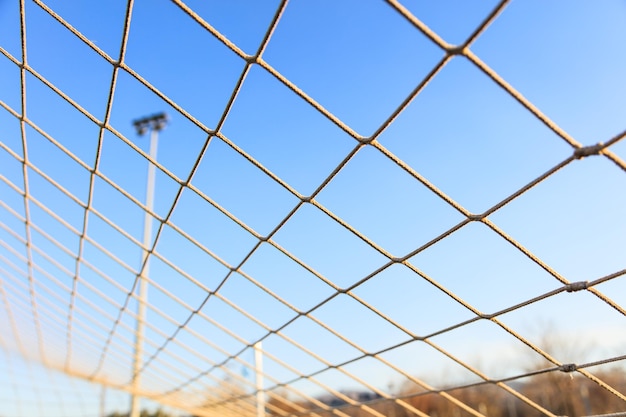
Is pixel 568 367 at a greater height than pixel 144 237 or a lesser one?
lesser

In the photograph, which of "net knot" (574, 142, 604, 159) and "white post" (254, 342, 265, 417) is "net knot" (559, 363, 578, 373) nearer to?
"net knot" (574, 142, 604, 159)

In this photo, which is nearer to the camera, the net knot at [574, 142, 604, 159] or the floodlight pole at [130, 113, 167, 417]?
the net knot at [574, 142, 604, 159]

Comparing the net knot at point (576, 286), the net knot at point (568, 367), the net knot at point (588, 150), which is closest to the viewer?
the net knot at point (588, 150)

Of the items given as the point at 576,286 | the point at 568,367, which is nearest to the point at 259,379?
the point at 568,367

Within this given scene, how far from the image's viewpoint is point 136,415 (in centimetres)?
823

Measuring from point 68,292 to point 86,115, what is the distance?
9.74 feet

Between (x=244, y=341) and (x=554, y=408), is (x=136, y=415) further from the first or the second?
(x=554, y=408)

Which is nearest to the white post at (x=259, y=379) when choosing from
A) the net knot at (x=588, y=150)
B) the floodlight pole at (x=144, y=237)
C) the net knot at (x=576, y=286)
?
the floodlight pole at (x=144, y=237)

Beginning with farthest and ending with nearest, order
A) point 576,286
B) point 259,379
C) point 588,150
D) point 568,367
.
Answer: point 259,379
point 568,367
point 576,286
point 588,150

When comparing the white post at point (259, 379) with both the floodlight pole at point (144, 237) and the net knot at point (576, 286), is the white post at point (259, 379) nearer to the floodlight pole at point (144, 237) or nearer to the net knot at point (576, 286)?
the floodlight pole at point (144, 237)

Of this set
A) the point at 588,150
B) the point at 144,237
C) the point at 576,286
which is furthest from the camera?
the point at 144,237

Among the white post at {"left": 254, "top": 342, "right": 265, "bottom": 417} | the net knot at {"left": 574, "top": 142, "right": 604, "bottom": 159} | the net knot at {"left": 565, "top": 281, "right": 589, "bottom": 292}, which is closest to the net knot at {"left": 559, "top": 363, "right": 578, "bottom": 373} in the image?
the net knot at {"left": 565, "top": 281, "right": 589, "bottom": 292}

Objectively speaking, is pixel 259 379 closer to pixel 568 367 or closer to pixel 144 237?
pixel 568 367

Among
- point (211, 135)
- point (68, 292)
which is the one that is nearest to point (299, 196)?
point (211, 135)
